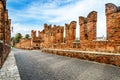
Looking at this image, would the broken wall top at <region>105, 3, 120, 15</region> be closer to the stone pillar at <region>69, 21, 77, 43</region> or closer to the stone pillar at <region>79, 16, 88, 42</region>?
the stone pillar at <region>79, 16, 88, 42</region>

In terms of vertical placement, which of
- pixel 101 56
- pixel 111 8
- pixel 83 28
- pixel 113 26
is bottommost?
pixel 101 56

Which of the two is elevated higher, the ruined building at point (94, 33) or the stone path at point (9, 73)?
the ruined building at point (94, 33)

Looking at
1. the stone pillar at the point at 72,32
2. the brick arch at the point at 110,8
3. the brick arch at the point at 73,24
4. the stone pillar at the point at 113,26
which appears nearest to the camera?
the stone pillar at the point at 113,26

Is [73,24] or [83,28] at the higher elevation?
[73,24]

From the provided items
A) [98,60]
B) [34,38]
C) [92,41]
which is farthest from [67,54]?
[34,38]

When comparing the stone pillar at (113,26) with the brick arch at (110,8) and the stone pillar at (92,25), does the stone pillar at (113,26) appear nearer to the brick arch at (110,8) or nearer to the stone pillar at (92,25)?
the brick arch at (110,8)

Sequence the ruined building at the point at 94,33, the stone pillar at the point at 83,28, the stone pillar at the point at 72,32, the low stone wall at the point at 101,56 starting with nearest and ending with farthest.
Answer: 1. the low stone wall at the point at 101,56
2. the ruined building at the point at 94,33
3. the stone pillar at the point at 83,28
4. the stone pillar at the point at 72,32

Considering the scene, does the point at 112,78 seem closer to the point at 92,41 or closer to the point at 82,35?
the point at 92,41

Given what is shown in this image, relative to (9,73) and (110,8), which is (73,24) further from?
(9,73)

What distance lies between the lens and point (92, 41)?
48.0ft

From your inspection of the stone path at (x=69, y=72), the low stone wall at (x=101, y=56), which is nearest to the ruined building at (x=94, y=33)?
the low stone wall at (x=101, y=56)

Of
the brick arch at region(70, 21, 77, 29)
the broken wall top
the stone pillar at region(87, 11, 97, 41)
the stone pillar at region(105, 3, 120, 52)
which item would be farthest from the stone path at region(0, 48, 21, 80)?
the brick arch at region(70, 21, 77, 29)

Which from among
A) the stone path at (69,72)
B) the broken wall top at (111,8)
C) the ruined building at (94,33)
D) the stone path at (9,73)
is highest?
the broken wall top at (111,8)

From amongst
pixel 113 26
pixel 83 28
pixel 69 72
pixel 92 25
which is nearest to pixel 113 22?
pixel 113 26
